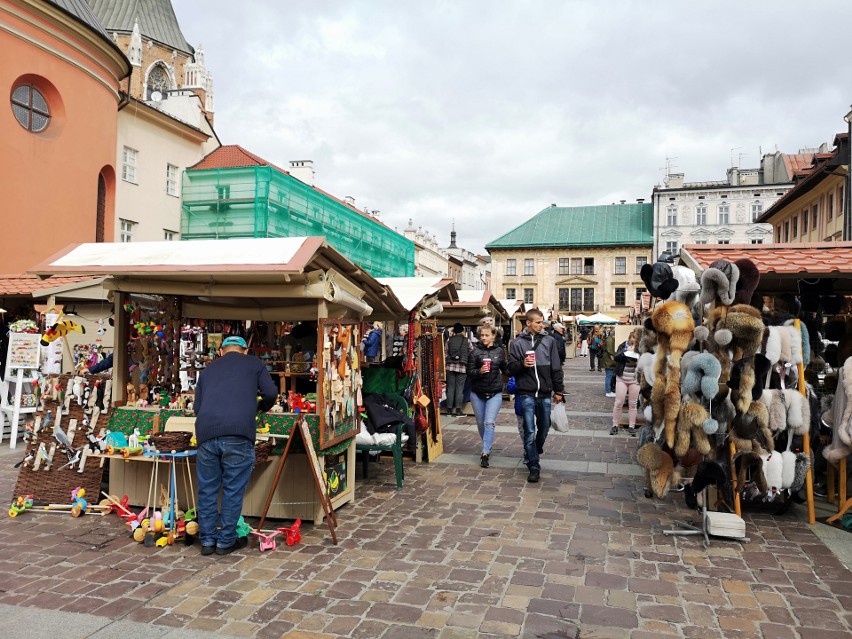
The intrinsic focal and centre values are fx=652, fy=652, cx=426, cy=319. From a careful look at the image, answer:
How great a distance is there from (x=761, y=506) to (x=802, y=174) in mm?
35687

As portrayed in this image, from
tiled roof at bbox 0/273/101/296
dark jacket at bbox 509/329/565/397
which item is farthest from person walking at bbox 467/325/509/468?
tiled roof at bbox 0/273/101/296

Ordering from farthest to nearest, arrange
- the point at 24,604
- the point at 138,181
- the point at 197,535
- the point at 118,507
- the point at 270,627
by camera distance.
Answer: the point at 138,181 < the point at 118,507 < the point at 197,535 < the point at 24,604 < the point at 270,627

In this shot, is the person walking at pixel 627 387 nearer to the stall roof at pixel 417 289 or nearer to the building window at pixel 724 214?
the stall roof at pixel 417 289

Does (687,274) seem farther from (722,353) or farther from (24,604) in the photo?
(24,604)

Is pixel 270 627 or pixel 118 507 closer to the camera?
pixel 270 627

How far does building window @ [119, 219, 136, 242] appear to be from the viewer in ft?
87.3

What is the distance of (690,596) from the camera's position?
446 cm

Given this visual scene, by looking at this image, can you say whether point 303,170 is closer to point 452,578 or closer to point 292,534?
point 292,534

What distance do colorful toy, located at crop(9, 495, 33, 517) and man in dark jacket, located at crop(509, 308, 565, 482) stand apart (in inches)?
210

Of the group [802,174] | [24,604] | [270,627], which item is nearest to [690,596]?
[270,627]

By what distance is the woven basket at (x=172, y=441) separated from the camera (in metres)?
5.72

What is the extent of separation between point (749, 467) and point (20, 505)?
697 cm

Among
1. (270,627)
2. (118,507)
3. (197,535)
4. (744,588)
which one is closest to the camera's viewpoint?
(270,627)

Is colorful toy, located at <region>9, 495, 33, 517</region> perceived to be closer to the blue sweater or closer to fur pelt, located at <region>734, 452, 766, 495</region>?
the blue sweater
